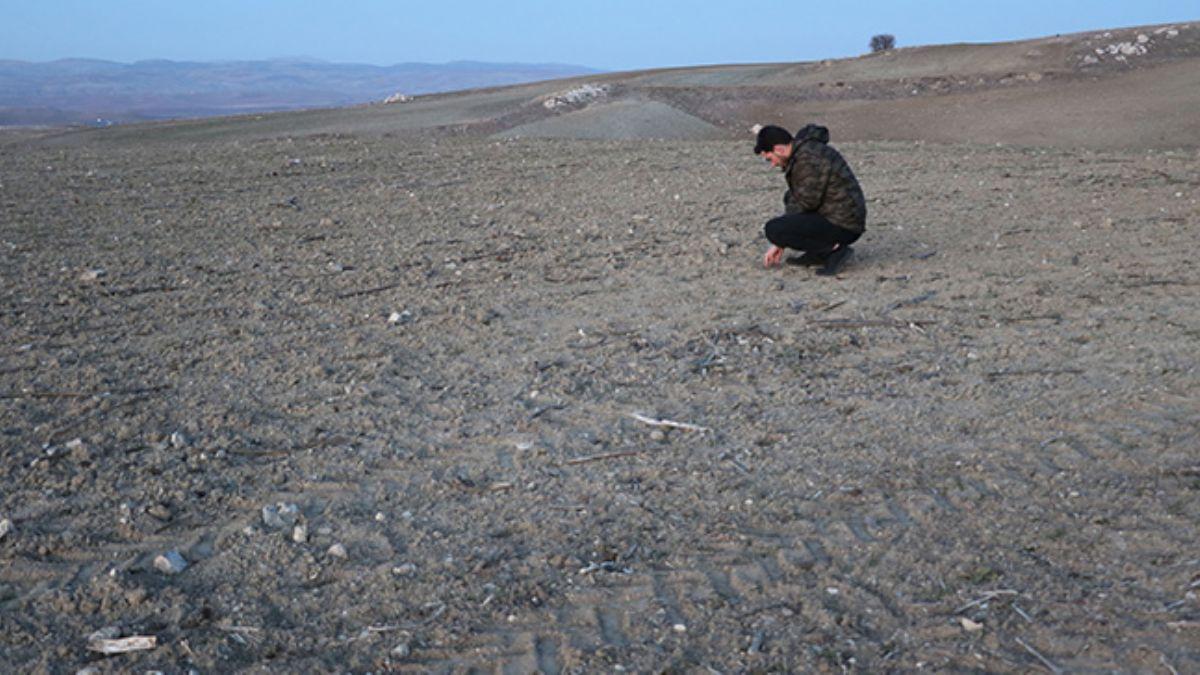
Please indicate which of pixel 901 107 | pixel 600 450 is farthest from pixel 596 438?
pixel 901 107

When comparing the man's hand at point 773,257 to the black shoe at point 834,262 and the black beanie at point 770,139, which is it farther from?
the black beanie at point 770,139

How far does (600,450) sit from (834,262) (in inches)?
149

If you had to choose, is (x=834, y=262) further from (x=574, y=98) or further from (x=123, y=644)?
(x=574, y=98)

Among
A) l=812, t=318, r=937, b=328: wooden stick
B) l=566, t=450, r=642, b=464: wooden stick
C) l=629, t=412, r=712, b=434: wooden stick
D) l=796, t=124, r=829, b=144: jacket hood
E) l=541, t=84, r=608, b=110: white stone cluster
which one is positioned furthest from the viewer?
l=541, t=84, r=608, b=110: white stone cluster

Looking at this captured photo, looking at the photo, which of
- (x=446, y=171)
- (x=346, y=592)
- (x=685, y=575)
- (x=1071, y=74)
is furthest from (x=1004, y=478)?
(x=1071, y=74)

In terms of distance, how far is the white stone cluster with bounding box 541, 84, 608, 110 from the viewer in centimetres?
2158

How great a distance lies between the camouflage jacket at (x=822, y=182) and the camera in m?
7.98

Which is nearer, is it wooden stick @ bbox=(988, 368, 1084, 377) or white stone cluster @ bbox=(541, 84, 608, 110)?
wooden stick @ bbox=(988, 368, 1084, 377)

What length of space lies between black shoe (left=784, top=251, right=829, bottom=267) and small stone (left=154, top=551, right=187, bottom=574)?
209 inches

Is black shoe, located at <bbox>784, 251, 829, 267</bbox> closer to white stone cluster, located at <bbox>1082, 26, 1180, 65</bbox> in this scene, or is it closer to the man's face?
the man's face

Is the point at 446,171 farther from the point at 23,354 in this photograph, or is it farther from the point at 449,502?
the point at 449,502

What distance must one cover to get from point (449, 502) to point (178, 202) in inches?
317

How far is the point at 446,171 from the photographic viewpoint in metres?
13.9

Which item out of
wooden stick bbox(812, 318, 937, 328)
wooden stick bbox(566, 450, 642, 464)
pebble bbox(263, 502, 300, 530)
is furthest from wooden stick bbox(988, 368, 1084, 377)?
pebble bbox(263, 502, 300, 530)
